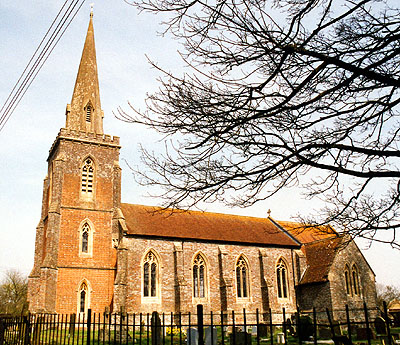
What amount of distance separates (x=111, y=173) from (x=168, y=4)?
2316 centimetres

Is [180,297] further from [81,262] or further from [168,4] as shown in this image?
[168,4]

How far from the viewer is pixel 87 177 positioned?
27.3 metres

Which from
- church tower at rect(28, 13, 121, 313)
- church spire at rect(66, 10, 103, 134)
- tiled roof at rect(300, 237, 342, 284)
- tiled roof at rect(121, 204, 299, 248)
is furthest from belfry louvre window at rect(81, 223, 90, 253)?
tiled roof at rect(300, 237, 342, 284)

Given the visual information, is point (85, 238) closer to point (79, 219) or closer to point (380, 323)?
point (79, 219)

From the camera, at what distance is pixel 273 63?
5.57 meters

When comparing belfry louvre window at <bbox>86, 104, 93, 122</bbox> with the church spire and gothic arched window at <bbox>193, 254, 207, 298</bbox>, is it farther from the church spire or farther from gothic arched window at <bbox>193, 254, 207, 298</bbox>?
gothic arched window at <bbox>193, 254, 207, 298</bbox>

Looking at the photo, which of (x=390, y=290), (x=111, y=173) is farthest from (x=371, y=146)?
(x=390, y=290)

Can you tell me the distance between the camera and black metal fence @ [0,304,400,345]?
5762mm

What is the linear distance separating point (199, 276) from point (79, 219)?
8.45 metres

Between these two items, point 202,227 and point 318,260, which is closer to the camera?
point 318,260

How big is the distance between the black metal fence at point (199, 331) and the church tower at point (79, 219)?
4.48 m

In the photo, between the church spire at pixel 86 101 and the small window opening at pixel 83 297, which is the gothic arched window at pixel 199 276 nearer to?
the small window opening at pixel 83 297

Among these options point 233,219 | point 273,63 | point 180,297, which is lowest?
point 180,297

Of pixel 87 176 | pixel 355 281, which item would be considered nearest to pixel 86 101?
pixel 87 176
